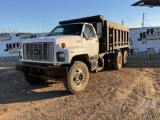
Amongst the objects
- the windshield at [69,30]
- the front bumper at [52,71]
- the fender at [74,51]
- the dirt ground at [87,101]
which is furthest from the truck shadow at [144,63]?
the front bumper at [52,71]

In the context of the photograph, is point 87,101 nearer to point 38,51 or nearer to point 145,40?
point 38,51

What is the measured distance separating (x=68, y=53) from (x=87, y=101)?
1.63 metres

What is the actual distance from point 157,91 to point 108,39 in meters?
3.77

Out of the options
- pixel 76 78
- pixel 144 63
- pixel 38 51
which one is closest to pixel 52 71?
pixel 76 78

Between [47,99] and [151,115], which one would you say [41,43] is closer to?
[47,99]

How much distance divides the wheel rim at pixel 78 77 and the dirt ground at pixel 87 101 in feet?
1.27

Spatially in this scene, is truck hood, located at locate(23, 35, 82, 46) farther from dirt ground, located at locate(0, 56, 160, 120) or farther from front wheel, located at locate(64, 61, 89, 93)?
dirt ground, located at locate(0, 56, 160, 120)

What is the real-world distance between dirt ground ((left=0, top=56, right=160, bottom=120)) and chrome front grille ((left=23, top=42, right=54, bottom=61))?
4.11 ft

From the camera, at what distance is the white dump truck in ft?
22.2

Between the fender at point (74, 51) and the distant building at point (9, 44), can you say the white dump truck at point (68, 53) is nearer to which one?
the fender at point (74, 51)

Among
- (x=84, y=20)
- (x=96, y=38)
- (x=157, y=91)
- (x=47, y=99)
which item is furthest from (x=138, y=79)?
(x=47, y=99)

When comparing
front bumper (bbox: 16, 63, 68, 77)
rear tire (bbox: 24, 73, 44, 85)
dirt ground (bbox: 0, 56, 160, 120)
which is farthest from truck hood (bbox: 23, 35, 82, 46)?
dirt ground (bbox: 0, 56, 160, 120)

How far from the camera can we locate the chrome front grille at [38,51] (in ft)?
22.7

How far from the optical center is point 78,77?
7.19 m
